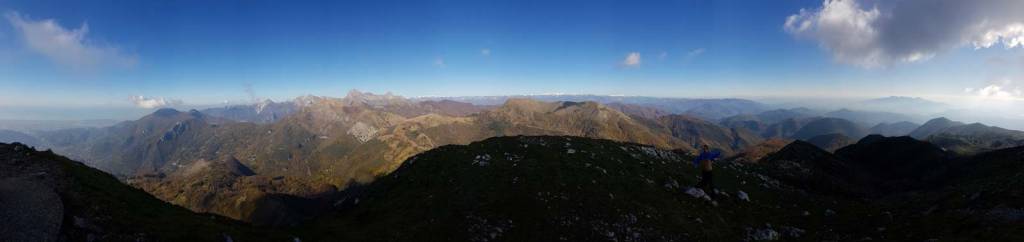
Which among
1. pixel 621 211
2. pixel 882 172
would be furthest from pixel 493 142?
pixel 882 172

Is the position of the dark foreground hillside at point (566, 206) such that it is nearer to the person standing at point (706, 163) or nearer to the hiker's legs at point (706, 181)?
the hiker's legs at point (706, 181)

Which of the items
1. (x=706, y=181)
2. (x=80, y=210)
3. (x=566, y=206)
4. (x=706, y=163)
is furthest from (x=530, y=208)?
(x=80, y=210)

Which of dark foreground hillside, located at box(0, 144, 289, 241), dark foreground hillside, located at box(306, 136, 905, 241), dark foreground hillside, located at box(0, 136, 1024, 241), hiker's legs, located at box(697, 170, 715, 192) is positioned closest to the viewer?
dark foreground hillside, located at box(0, 144, 289, 241)

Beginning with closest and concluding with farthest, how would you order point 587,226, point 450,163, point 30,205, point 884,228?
1. point 30,205
2. point 884,228
3. point 587,226
4. point 450,163

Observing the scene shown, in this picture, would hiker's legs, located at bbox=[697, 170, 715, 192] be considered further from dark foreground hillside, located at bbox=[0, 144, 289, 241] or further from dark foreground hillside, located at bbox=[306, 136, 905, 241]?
dark foreground hillside, located at bbox=[0, 144, 289, 241]

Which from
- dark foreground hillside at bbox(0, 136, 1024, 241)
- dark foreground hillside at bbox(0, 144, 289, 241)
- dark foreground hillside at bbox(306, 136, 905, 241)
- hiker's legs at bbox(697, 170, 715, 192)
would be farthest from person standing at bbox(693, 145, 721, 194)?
dark foreground hillside at bbox(0, 144, 289, 241)

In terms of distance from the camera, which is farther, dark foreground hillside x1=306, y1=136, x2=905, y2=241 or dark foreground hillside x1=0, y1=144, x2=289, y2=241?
dark foreground hillside x1=306, y1=136, x2=905, y2=241

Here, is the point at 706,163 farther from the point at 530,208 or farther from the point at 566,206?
the point at 530,208

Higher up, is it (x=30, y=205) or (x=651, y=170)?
(x=30, y=205)

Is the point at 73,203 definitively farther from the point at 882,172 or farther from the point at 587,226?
the point at 882,172
